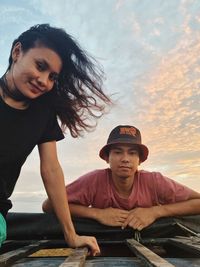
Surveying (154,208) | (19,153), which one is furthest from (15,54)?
(154,208)

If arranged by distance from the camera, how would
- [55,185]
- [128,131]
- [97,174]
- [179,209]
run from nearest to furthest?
[55,185] < [179,209] < [97,174] < [128,131]

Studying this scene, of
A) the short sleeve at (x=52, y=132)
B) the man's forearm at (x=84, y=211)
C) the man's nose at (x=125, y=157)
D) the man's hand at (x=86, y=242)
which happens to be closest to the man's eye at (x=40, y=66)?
the short sleeve at (x=52, y=132)

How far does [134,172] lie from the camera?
4.31 m

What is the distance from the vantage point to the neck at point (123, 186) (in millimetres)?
4180

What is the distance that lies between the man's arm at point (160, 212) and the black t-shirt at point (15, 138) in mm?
1299

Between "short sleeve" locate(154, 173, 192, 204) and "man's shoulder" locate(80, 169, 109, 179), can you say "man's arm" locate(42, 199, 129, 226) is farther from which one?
"short sleeve" locate(154, 173, 192, 204)

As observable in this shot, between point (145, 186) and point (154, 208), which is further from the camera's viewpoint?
point (145, 186)

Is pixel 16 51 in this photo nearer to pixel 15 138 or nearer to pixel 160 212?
pixel 15 138

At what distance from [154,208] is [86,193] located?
73 cm

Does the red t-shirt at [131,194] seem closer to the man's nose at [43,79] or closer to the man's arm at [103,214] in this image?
the man's arm at [103,214]

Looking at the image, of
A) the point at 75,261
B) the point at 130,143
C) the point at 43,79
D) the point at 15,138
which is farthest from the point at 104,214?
the point at 75,261

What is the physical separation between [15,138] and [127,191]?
5.93 ft

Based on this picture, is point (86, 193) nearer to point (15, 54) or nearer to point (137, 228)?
point (137, 228)

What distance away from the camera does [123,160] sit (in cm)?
422
